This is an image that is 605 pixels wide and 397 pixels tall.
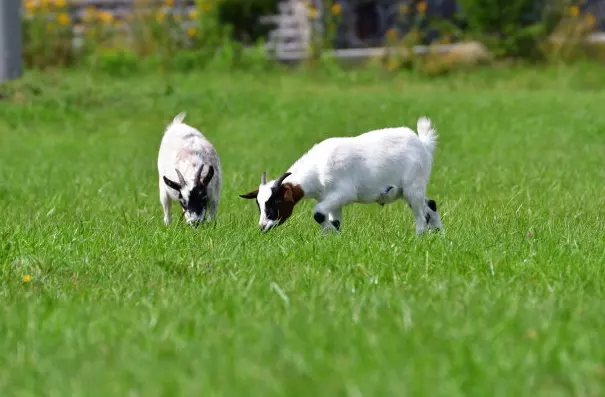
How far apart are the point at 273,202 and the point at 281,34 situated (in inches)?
768

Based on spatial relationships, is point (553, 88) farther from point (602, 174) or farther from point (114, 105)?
point (602, 174)

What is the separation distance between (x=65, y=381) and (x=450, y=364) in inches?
51.0

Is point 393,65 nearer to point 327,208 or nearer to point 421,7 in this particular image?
point 421,7

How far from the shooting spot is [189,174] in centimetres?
843

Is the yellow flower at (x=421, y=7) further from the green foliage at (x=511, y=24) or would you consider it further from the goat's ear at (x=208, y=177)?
the goat's ear at (x=208, y=177)

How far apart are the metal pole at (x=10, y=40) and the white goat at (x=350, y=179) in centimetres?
1178

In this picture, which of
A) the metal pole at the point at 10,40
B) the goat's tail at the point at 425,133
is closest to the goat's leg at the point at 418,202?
the goat's tail at the point at 425,133

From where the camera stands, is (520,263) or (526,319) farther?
(520,263)

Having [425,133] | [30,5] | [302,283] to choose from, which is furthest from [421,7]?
[302,283]

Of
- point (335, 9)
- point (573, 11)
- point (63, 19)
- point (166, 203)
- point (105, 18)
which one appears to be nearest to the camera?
point (166, 203)

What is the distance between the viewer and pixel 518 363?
389cm

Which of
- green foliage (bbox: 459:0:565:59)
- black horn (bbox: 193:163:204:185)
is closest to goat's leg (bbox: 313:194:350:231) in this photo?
black horn (bbox: 193:163:204:185)

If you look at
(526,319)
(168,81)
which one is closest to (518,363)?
(526,319)

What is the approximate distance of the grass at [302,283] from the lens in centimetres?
383
